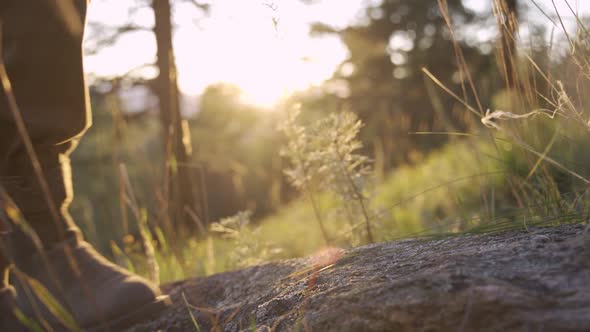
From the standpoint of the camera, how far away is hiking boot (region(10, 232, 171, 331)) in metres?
1.26

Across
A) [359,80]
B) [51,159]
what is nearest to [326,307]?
[51,159]

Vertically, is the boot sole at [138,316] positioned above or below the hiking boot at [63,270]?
below

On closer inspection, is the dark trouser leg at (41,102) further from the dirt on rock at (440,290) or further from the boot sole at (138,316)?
the dirt on rock at (440,290)

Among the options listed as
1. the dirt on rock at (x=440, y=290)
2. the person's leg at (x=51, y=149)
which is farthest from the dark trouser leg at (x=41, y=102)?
the dirt on rock at (x=440, y=290)

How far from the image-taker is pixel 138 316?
4.27ft

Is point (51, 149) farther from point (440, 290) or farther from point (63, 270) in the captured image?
point (440, 290)

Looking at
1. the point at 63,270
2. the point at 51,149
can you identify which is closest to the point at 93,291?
the point at 63,270

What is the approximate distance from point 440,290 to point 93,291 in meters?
0.92

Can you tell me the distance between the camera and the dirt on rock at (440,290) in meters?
0.70

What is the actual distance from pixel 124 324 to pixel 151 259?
0.47m

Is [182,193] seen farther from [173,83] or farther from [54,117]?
[54,117]

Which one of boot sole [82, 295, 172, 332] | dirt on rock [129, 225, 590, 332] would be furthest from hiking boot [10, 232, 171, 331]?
dirt on rock [129, 225, 590, 332]

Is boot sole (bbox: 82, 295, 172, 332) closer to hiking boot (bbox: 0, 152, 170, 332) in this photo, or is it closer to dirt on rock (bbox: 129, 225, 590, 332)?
hiking boot (bbox: 0, 152, 170, 332)

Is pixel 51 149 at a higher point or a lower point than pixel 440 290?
higher
